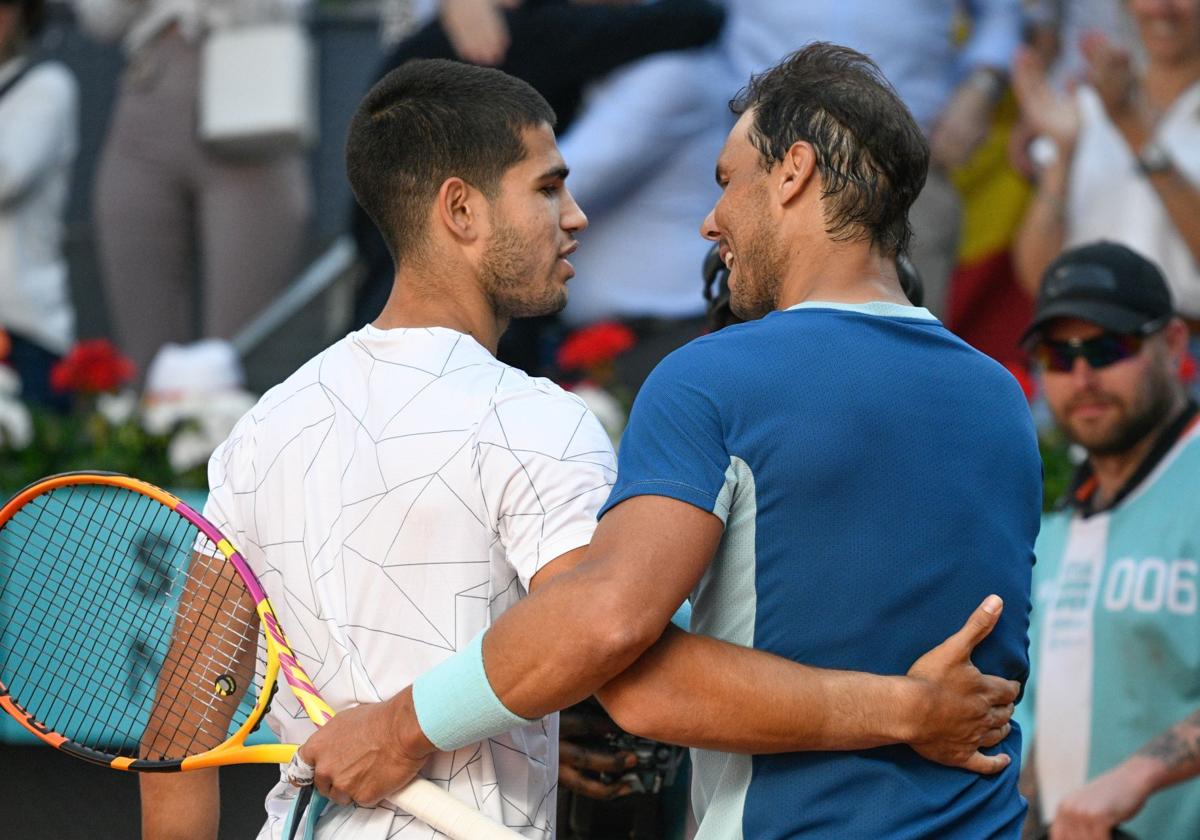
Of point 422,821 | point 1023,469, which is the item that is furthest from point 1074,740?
point 422,821

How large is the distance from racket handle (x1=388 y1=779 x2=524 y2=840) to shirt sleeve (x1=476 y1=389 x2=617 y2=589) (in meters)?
0.29

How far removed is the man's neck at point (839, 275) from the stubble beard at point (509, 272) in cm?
40

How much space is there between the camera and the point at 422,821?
221 centimetres

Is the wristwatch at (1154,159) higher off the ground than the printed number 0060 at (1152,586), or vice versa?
the wristwatch at (1154,159)

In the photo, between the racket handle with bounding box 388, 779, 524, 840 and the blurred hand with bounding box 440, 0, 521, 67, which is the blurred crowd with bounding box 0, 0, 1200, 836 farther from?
the racket handle with bounding box 388, 779, 524, 840

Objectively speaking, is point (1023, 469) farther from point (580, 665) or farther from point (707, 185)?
point (707, 185)

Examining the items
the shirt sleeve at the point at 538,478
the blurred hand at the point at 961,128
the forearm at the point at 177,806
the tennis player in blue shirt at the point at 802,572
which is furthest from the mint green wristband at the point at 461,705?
the blurred hand at the point at 961,128

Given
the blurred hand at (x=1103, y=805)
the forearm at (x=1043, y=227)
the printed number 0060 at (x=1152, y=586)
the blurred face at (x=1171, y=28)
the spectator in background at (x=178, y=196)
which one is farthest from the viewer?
the spectator in background at (x=178, y=196)

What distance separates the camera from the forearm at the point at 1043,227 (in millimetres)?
5527

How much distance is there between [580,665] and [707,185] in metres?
3.62

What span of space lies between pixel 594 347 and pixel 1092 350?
1673 millimetres

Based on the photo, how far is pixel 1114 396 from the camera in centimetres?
394

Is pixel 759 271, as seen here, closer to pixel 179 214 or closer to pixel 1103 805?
pixel 1103 805

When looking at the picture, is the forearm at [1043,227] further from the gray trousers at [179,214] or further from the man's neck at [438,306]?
the man's neck at [438,306]
